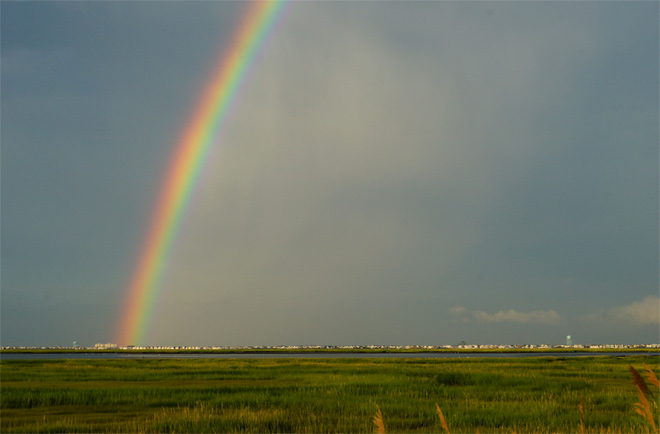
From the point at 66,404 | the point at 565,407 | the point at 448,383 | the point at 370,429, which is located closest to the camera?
the point at 370,429

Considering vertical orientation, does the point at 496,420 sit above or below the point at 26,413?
below

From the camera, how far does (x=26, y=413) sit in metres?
18.8

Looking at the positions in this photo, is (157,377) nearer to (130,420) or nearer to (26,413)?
(26,413)

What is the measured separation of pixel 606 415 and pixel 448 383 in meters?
15.0

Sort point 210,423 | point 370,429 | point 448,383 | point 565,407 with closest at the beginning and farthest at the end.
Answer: point 370,429 < point 210,423 < point 565,407 < point 448,383

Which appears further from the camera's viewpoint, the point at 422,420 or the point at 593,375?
the point at 593,375

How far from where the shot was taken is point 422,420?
16219 millimetres

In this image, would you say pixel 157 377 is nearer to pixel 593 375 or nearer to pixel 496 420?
pixel 496 420

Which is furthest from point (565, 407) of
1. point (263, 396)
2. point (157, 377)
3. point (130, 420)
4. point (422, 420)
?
point (157, 377)

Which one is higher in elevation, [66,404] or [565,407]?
[66,404]

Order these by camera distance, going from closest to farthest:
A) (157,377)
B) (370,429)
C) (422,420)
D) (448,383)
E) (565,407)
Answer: (370,429) → (422,420) → (565,407) → (448,383) → (157,377)

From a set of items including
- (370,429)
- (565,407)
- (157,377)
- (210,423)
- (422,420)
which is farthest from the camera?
(157,377)

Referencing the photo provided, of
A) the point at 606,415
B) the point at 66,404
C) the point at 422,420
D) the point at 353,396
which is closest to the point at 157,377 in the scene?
the point at 66,404

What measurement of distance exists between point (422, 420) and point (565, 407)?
6.03 meters
